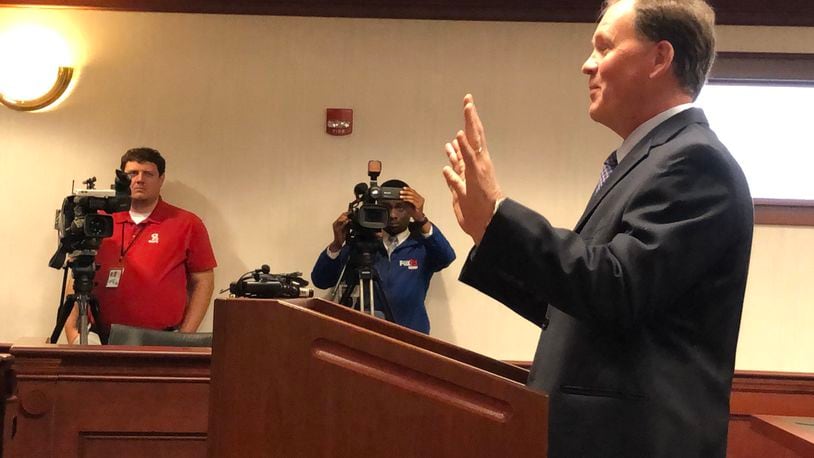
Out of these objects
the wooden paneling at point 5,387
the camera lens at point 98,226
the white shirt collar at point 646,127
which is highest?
the white shirt collar at point 646,127

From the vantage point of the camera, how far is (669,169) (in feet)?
3.42

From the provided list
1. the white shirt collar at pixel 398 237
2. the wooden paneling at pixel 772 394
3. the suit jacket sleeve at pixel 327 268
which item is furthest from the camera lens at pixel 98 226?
the wooden paneling at pixel 772 394

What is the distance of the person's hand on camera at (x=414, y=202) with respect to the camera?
3.79m

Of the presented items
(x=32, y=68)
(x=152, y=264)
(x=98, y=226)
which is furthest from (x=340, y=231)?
(x=32, y=68)

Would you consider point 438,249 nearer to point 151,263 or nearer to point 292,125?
point 292,125

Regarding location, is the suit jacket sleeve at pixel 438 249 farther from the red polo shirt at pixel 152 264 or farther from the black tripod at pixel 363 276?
the red polo shirt at pixel 152 264

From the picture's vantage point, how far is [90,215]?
347 centimetres

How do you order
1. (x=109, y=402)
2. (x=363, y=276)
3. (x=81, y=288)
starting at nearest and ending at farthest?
1. (x=109, y=402)
2. (x=81, y=288)
3. (x=363, y=276)

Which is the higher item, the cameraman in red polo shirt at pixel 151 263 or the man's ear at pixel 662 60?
the man's ear at pixel 662 60

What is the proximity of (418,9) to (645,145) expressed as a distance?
129 inches

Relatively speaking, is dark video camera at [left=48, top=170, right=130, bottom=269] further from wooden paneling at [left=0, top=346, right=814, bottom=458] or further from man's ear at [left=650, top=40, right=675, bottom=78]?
man's ear at [left=650, top=40, right=675, bottom=78]

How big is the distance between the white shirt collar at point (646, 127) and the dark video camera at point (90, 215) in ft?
8.82

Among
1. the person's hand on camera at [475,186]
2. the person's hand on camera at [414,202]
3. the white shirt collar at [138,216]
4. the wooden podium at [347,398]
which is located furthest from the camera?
the white shirt collar at [138,216]

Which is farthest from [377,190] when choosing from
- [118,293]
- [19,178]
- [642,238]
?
[642,238]
